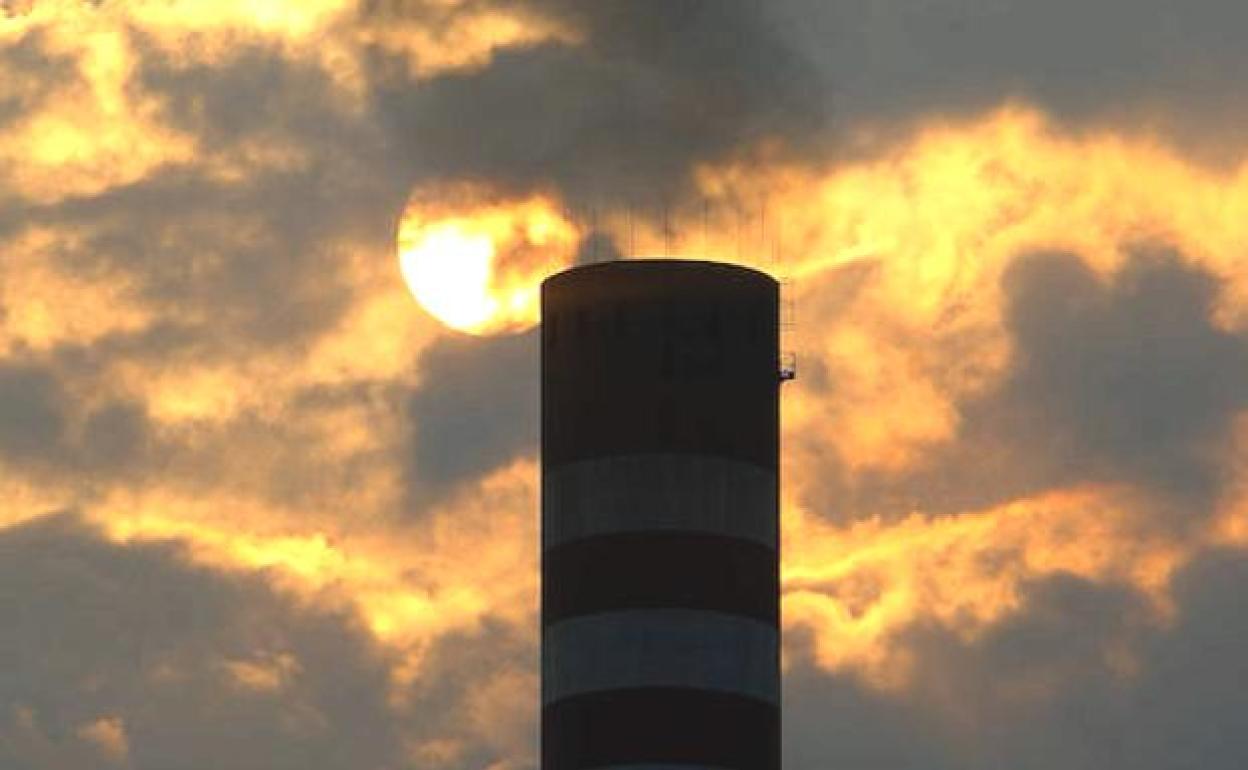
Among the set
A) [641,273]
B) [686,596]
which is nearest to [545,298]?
[641,273]

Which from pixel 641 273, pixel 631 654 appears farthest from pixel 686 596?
pixel 641 273

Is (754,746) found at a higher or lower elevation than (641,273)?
lower

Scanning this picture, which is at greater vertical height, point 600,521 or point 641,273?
point 641,273

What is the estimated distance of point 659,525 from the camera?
6750cm

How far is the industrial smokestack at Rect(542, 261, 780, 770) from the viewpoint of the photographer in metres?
67.3

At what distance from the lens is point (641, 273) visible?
2697 inches

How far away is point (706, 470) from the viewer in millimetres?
67938

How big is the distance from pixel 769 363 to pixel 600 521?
5010 millimetres

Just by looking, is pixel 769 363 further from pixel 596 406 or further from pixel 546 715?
pixel 546 715

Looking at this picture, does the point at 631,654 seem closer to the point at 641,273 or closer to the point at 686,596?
the point at 686,596

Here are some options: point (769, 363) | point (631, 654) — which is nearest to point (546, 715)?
point (631, 654)

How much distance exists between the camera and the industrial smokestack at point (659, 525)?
6731 cm

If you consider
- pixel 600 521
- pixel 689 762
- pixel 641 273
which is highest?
pixel 641 273

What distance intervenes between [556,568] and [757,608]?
3976 mm
